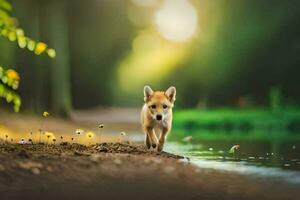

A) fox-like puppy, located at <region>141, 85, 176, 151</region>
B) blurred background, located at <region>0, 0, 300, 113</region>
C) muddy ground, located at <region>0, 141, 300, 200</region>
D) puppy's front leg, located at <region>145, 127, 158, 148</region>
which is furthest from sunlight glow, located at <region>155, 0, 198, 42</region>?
muddy ground, located at <region>0, 141, 300, 200</region>

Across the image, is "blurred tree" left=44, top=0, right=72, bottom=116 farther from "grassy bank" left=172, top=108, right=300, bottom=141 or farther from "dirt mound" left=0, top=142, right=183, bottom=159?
"dirt mound" left=0, top=142, right=183, bottom=159

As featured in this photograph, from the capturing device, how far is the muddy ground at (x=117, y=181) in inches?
219

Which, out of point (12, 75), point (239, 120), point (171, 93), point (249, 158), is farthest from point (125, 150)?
point (239, 120)

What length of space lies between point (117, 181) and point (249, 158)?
3365 millimetres

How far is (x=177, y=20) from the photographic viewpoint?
22031 mm

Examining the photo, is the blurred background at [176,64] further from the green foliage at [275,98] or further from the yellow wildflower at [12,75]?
the yellow wildflower at [12,75]

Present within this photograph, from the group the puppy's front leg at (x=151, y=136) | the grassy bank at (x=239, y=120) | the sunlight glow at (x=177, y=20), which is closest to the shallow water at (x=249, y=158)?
the puppy's front leg at (x=151, y=136)

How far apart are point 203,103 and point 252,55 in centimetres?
231

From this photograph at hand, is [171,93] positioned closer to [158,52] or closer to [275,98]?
[275,98]

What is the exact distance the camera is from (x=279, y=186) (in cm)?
634

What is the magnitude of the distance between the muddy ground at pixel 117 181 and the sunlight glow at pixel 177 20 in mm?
14443

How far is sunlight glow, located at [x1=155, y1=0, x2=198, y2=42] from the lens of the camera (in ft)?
69.4

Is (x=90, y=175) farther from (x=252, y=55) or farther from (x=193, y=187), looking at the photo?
(x=252, y=55)

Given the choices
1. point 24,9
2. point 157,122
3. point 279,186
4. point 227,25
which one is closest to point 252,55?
point 227,25
